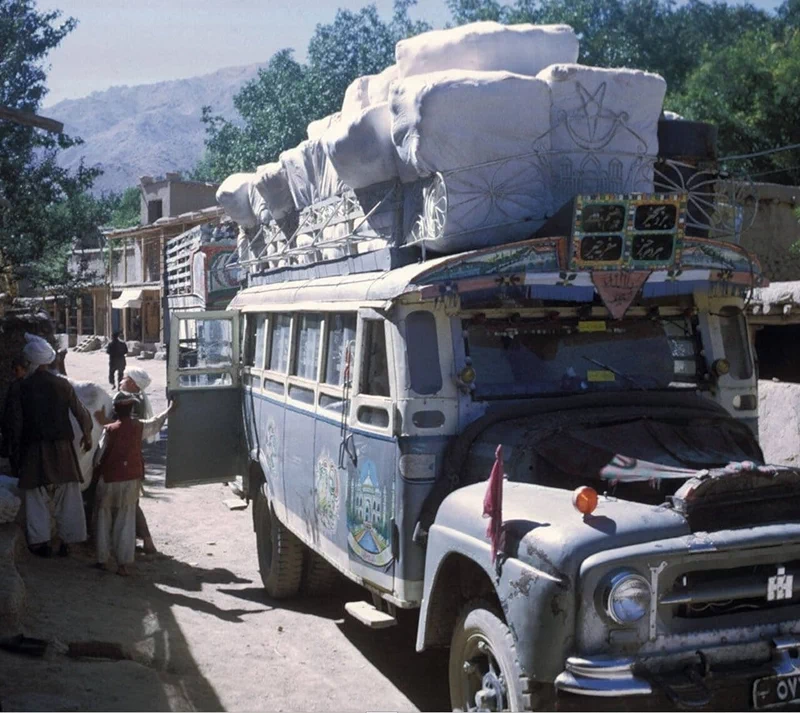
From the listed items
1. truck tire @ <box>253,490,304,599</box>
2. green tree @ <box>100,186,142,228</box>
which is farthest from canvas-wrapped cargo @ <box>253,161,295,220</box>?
green tree @ <box>100,186,142,228</box>

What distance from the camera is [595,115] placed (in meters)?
5.82

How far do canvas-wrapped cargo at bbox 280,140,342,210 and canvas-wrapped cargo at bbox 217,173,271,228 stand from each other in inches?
47.0

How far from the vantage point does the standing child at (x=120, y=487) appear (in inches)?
328

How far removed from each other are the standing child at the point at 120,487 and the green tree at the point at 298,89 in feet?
88.0

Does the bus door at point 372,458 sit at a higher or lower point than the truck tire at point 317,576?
higher

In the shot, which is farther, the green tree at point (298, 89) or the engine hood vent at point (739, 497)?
the green tree at point (298, 89)

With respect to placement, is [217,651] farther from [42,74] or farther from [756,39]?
[756,39]

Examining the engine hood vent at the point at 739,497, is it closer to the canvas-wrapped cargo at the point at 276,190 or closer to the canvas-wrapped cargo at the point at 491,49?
the canvas-wrapped cargo at the point at 491,49

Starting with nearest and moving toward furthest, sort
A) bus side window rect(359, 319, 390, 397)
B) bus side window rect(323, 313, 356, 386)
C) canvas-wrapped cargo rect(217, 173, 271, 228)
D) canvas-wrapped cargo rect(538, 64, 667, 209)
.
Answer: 1. bus side window rect(359, 319, 390, 397)
2. canvas-wrapped cargo rect(538, 64, 667, 209)
3. bus side window rect(323, 313, 356, 386)
4. canvas-wrapped cargo rect(217, 173, 271, 228)

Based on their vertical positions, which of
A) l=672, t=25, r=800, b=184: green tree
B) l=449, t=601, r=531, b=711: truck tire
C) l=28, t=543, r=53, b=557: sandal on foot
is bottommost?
l=28, t=543, r=53, b=557: sandal on foot

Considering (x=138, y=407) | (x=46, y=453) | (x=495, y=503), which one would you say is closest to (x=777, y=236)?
(x=138, y=407)

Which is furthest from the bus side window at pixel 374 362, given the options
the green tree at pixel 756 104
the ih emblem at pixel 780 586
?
the green tree at pixel 756 104

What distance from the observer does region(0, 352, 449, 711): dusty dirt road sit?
5473 mm

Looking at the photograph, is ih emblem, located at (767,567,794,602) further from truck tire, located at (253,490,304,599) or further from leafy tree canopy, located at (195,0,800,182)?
leafy tree canopy, located at (195,0,800,182)
